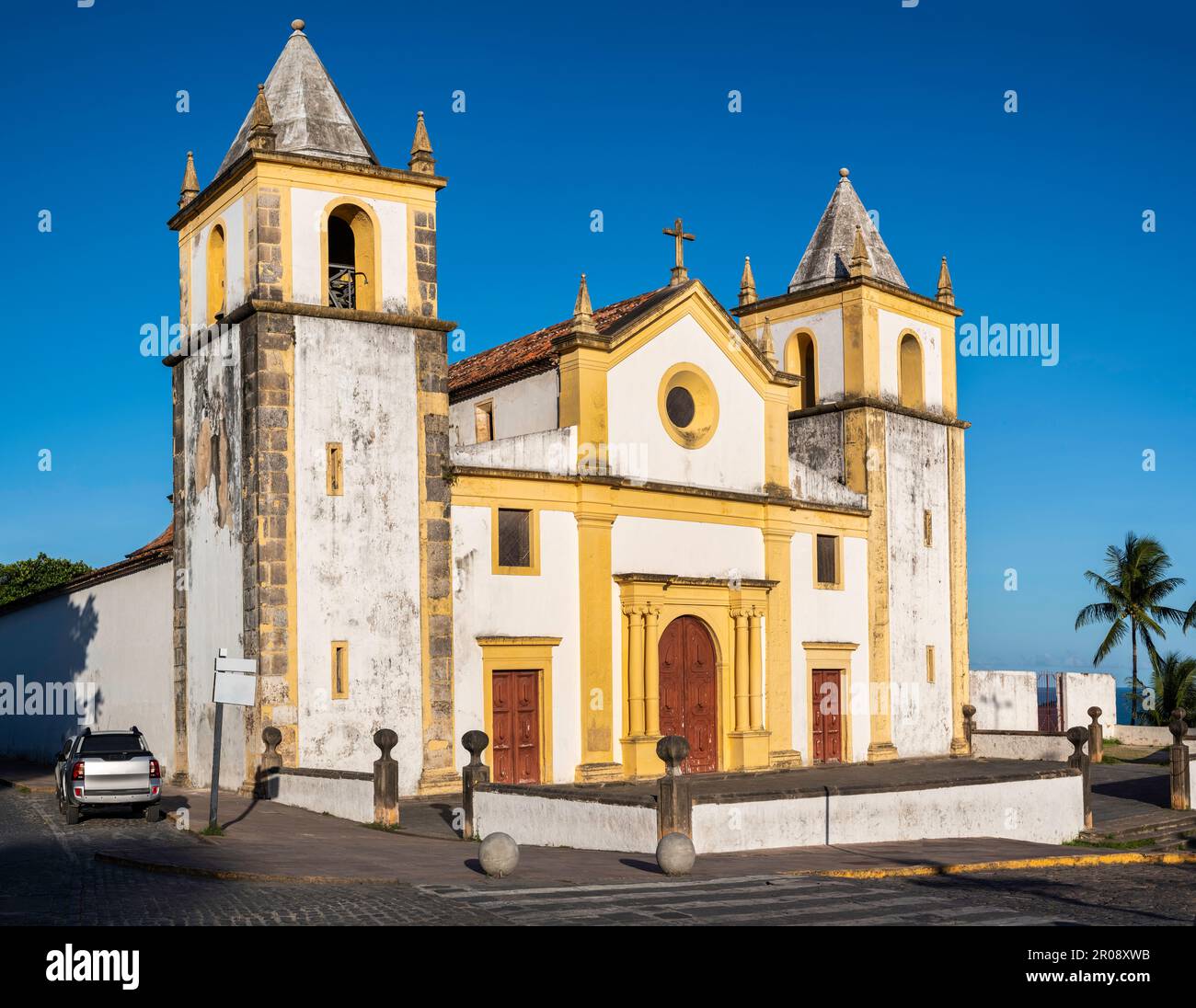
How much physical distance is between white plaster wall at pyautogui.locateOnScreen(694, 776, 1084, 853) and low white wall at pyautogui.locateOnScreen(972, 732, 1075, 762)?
11.7 m

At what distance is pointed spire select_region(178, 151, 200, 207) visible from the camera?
86.8ft

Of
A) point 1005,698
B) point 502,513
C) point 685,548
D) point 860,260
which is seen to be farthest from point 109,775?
point 1005,698

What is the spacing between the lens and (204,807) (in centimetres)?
2117

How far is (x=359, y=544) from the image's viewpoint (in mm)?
23547

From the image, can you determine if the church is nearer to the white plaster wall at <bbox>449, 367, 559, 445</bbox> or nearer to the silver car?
the white plaster wall at <bbox>449, 367, 559, 445</bbox>

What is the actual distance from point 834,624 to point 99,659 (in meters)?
17.3

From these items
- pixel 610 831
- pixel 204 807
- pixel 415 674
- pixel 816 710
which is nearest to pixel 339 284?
pixel 415 674

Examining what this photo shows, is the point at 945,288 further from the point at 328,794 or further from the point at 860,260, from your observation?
the point at 328,794

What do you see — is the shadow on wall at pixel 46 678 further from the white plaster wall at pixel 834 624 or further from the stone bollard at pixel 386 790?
the white plaster wall at pixel 834 624

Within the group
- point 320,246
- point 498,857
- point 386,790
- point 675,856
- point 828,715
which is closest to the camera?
point 498,857

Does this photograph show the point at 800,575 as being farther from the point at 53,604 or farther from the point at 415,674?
the point at 53,604

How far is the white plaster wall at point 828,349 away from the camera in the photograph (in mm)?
34219

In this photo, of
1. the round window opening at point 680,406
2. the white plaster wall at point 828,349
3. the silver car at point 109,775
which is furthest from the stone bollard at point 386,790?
the white plaster wall at point 828,349

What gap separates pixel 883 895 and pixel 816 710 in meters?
18.1
